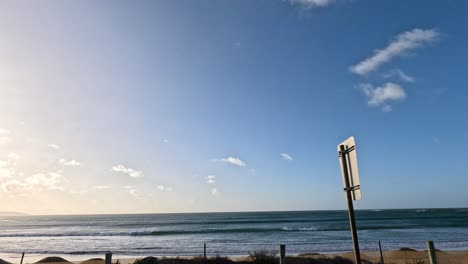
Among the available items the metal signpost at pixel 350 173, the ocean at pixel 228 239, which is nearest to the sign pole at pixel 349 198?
the metal signpost at pixel 350 173

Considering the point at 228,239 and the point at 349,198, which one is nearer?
the point at 349,198

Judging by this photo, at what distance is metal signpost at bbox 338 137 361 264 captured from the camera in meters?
3.54

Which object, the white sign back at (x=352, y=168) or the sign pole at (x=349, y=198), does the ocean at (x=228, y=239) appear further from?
the white sign back at (x=352, y=168)

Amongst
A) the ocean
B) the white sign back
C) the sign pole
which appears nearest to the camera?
the white sign back

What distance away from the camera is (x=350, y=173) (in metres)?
3.70

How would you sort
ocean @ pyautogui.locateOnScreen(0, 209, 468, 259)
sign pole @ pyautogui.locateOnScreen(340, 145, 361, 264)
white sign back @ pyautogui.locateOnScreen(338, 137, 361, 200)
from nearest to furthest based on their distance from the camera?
white sign back @ pyautogui.locateOnScreen(338, 137, 361, 200) < sign pole @ pyautogui.locateOnScreen(340, 145, 361, 264) < ocean @ pyautogui.locateOnScreen(0, 209, 468, 259)

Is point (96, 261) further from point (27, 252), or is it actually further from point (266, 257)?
point (27, 252)

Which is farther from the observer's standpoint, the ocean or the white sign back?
the ocean

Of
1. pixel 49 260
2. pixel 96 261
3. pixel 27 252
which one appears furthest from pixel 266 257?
pixel 27 252

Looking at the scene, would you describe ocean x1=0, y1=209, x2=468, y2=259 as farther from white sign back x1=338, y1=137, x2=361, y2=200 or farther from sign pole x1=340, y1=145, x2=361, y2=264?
white sign back x1=338, y1=137, x2=361, y2=200

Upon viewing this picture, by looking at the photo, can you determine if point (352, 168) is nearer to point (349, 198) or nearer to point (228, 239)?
point (349, 198)

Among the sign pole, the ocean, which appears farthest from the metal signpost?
the ocean

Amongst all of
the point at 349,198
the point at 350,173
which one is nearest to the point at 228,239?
the point at 349,198

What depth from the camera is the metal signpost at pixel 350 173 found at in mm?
3545
